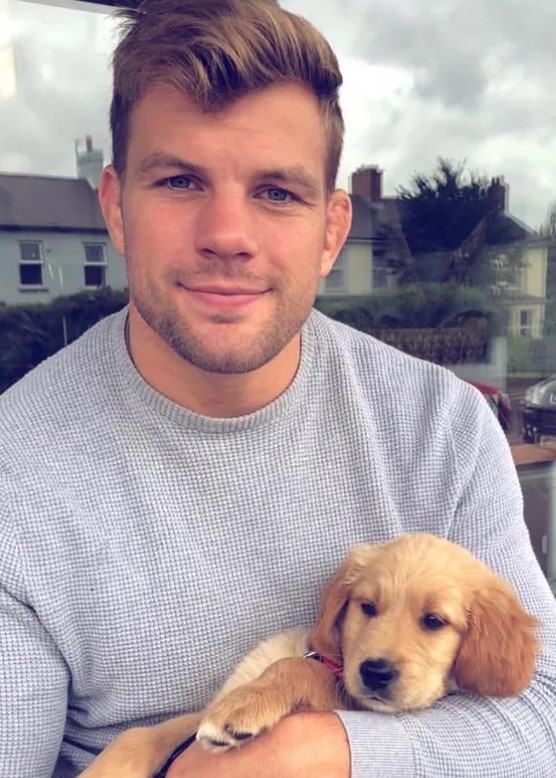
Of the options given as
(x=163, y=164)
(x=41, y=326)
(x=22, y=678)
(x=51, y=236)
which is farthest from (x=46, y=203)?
(x=22, y=678)

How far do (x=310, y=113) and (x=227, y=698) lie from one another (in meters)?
1.04

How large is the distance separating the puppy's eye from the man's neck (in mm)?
499

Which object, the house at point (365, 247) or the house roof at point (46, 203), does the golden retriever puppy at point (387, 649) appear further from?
the house at point (365, 247)

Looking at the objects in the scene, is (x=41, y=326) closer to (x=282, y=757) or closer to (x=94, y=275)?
(x=94, y=275)

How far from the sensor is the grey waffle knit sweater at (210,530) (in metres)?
1.48

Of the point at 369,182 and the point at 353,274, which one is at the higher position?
the point at 369,182

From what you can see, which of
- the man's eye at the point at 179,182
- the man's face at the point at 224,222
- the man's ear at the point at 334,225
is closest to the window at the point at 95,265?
the man's ear at the point at 334,225

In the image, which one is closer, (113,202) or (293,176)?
(293,176)

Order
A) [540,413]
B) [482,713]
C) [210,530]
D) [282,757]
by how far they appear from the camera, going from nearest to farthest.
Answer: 1. [282,757]
2. [482,713]
3. [210,530]
4. [540,413]

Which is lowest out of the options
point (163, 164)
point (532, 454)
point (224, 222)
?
point (532, 454)

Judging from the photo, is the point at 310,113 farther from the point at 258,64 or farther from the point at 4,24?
the point at 4,24

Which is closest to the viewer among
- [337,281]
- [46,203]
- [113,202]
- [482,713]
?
[482,713]

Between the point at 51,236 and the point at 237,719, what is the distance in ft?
7.52

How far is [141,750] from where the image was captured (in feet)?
4.87
